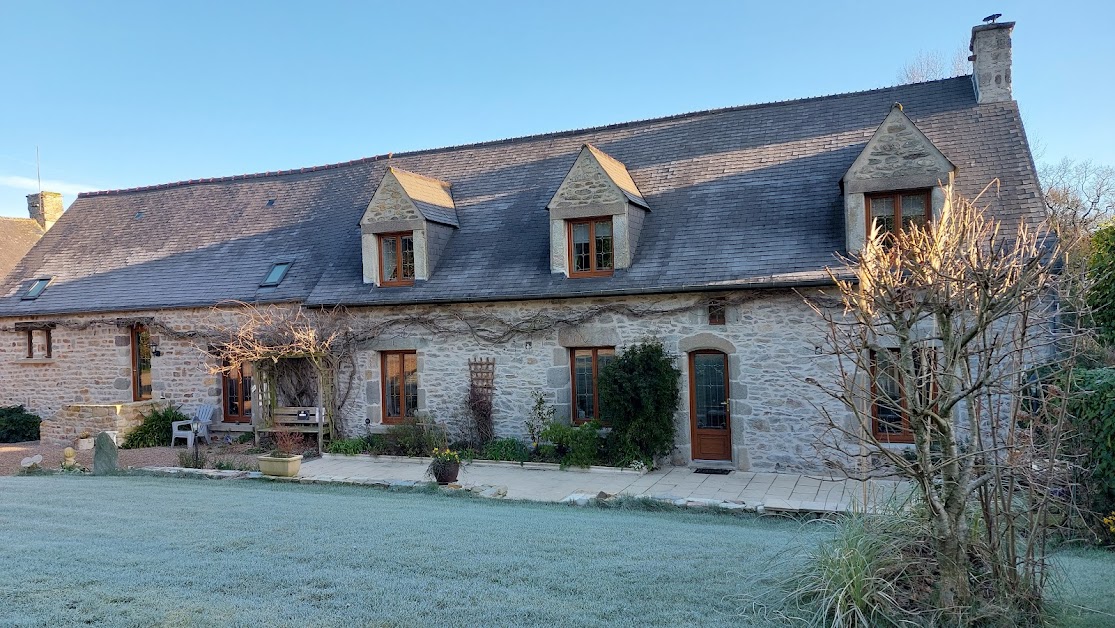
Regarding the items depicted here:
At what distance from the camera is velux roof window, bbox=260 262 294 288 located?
49.1 feet

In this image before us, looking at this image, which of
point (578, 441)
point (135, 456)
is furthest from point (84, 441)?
point (578, 441)

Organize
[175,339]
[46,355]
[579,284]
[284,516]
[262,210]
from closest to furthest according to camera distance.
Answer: [284,516] < [579,284] < [175,339] < [46,355] < [262,210]

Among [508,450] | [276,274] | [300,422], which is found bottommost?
[508,450]

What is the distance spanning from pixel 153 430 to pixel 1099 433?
1586 centimetres

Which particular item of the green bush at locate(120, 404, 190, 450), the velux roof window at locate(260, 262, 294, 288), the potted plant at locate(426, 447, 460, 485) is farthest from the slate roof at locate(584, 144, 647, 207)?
the green bush at locate(120, 404, 190, 450)

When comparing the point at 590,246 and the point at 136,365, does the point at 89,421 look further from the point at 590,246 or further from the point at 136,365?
the point at 590,246

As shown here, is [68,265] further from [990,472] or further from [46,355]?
[990,472]

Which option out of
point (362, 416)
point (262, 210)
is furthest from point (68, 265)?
point (362, 416)

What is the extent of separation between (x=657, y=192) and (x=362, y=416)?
709 centimetres

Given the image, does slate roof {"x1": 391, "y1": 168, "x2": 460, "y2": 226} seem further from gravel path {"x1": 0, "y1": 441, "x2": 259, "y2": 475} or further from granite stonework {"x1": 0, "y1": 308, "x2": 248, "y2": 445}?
gravel path {"x1": 0, "y1": 441, "x2": 259, "y2": 475}

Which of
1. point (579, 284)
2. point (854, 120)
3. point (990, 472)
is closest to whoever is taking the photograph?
point (990, 472)

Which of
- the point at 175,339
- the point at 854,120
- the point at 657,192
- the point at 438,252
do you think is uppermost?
the point at 854,120

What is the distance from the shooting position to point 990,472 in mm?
3908

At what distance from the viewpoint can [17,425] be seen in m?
16.1
